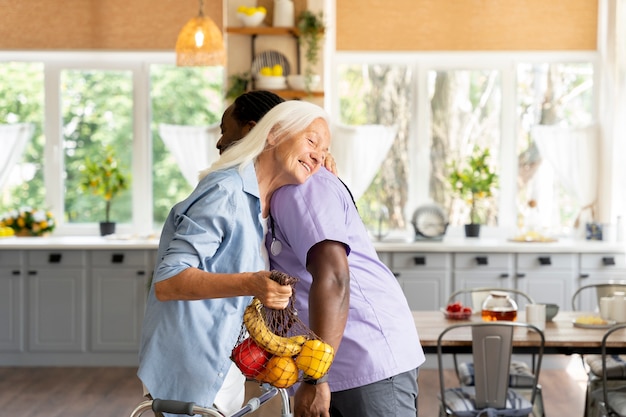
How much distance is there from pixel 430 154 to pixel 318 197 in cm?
513

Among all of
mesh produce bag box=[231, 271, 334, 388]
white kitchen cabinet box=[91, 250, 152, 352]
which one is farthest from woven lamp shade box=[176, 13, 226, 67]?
mesh produce bag box=[231, 271, 334, 388]

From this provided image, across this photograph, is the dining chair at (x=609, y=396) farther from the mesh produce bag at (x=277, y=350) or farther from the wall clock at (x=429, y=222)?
the wall clock at (x=429, y=222)

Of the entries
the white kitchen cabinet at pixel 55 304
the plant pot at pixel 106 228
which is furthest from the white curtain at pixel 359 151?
the white kitchen cabinet at pixel 55 304

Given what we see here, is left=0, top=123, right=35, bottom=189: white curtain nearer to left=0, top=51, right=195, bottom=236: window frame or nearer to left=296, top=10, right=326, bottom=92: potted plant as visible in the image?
left=0, top=51, right=195, bottom=236: window frame

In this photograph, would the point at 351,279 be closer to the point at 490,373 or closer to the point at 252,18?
the point at 490,373

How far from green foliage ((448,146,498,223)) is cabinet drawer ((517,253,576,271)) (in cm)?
68

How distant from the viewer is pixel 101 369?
6336 millimetres

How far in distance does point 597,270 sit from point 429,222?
1.16m

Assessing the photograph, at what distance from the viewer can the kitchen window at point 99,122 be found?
714 centimetres

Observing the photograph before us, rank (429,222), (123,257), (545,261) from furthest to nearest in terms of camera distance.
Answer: (429,222) < (123,257) < (545,261)

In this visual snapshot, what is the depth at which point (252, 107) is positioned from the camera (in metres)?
2.22

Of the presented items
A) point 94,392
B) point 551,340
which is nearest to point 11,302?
point 94,392

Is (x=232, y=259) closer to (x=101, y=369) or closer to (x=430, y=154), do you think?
(x=101, y=369)

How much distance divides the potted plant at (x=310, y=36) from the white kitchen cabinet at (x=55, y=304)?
1.99 meters
